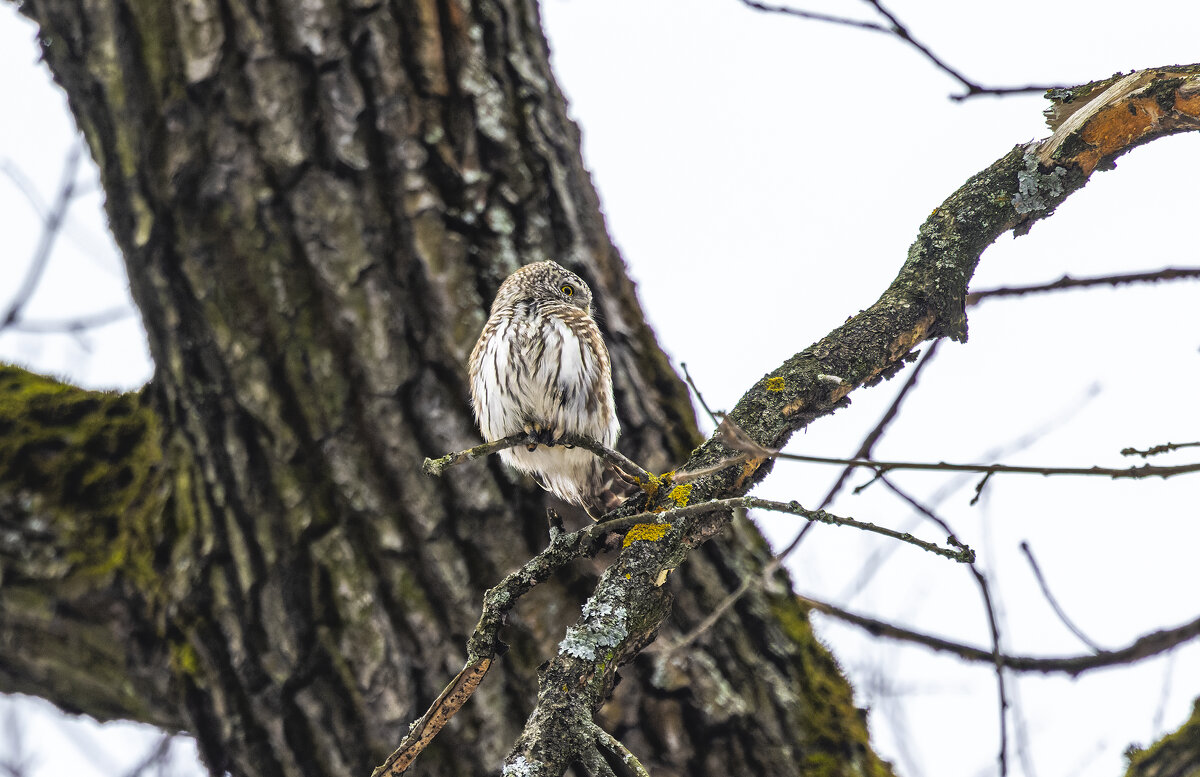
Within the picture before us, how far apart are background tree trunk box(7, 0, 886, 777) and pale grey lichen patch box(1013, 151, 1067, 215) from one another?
1378 mm

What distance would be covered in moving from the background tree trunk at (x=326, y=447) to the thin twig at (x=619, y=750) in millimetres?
1373

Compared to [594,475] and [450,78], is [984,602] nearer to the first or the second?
[594,475]

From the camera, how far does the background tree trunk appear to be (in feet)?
8.97

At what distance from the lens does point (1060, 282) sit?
202cm

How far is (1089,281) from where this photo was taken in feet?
6.68

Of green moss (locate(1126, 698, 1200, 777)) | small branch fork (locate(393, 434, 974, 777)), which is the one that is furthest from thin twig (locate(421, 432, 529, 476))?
green moss (locate(1126, 698, 1200, 777))

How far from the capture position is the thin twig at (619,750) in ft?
4.21

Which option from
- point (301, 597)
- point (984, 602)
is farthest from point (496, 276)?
point (984, 602)

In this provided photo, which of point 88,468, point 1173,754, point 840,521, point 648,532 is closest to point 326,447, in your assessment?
point 88,468

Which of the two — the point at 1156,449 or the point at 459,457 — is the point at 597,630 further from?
the point at 1156,449

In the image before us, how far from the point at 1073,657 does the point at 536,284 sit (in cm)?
189

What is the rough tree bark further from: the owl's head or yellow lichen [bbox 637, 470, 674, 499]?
yellow lichen [bbox 637, 470, 674, 499]

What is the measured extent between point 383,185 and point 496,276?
1.49 feet

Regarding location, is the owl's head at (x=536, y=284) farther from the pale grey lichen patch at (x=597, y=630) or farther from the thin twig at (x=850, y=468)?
the pale grey lichen patch at (x=597, y=630)
